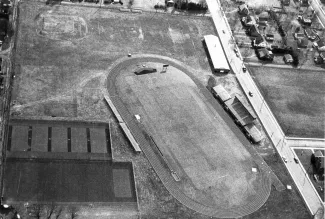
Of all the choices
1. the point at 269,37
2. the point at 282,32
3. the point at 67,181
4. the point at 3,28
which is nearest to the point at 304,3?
the point at 282,32

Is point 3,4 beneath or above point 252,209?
above

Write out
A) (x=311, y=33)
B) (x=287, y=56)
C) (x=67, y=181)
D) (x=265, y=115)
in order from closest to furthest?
(x=67, y=181) → (x=265, y=115) → (x=287, y=56) → (x=311, y=33)

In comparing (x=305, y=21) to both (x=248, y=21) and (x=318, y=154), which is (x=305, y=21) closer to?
(x=248, y=21)

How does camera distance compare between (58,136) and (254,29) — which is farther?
(254,29)

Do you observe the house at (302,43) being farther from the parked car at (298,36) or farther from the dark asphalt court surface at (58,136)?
the dark asphalt court surface at (58,136)

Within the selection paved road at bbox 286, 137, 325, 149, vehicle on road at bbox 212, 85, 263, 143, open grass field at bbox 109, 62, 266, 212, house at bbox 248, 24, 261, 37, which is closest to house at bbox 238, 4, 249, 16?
house at bbox 248, 24, 261, 37

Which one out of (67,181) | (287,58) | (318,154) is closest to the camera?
(67,181)

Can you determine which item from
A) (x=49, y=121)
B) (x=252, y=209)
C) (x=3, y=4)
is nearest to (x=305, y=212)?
(x=252, y=209)

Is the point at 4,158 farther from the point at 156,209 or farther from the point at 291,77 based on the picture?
the point at 291,77
